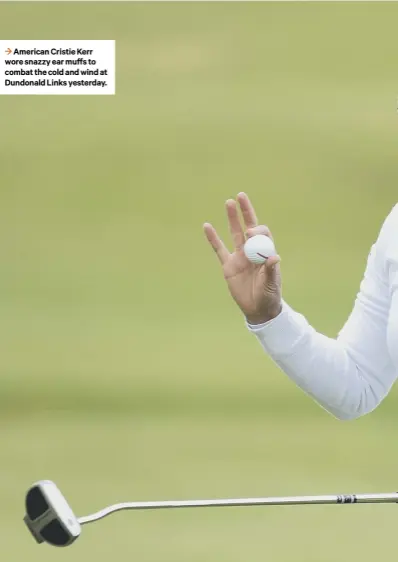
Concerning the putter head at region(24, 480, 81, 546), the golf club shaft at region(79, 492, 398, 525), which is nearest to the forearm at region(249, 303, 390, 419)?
the golf club shaft at region(79, 492, 398, 525)

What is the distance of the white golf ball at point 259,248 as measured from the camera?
1.03 m

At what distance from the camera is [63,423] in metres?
2.41

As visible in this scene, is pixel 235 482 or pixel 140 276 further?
pixel 140 276

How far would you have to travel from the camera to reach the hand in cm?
105

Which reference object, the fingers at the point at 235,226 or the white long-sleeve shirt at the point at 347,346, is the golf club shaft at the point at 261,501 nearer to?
the white long-sleeve shirt at the point at 347,346

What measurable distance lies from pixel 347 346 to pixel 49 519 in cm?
39

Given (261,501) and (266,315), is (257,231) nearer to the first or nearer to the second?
(266,315)

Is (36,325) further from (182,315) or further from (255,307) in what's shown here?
(255,307)

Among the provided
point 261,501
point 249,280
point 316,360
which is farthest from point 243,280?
point 261,501

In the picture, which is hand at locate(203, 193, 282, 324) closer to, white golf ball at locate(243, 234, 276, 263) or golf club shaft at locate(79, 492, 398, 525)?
A: white golf ball at locate(243, 234, 276, 263)

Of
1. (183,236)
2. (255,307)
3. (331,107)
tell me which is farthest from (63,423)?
(255,307)

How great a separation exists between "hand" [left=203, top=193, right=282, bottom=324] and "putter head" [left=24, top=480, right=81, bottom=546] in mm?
301

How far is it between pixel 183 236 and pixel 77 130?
372 mm

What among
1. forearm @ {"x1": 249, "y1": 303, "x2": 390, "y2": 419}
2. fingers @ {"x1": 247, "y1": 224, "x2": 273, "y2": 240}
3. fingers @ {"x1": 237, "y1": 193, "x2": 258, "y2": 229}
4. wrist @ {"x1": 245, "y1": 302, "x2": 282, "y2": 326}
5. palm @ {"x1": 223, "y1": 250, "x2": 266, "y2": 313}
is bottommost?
forearm @ {"x1": 249, "y1": 303, "x2": 390, "y2": 419}
